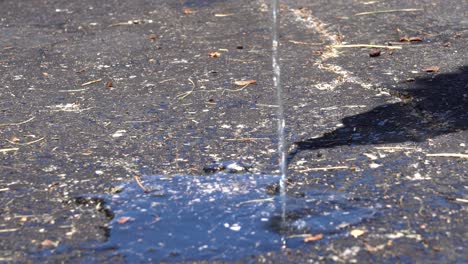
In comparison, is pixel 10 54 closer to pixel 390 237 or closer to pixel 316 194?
pixel 316 194

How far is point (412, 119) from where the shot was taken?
141 inches

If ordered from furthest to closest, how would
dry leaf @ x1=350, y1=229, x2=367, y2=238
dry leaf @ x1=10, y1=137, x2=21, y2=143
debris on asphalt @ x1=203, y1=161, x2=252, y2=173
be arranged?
1. dry leaf @ x1=10, y1=137, x2=21, y2=143
2. debris on asphalt @ x1=203, y1=161, x2=252, y2=173
3. dry leaf @ x1=350, y1=229, x2=367, y2=238

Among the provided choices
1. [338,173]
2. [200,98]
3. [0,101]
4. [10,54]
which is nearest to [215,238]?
[338,173]

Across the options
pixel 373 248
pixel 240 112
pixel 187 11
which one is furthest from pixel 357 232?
pixel 187 11

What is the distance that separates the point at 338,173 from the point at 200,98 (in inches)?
44.3

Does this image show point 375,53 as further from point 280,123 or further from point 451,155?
point 451,155

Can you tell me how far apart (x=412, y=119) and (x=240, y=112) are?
78 cm

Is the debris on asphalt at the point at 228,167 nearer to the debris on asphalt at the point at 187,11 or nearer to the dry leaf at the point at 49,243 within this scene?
the dry leaf at the point at 49,243

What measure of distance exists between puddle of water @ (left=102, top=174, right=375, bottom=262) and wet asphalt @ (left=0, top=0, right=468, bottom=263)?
0.06 m

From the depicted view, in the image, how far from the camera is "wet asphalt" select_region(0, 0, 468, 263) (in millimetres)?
2697

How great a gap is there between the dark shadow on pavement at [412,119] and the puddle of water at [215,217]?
39 cm

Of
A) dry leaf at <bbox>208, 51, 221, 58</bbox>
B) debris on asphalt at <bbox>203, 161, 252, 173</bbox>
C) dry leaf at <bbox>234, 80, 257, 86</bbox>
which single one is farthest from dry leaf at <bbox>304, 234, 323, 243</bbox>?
dry leaf at <bbox>208, 51, 221, 58</bbox>

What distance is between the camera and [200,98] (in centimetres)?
399

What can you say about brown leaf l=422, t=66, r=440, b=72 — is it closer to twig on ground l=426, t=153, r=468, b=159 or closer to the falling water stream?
twig on ground l=426, t=153, r=468, b=159
